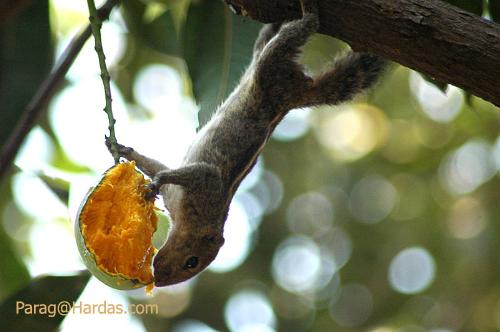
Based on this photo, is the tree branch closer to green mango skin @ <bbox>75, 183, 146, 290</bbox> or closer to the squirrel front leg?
green mango skin @ <bbox>75, 183, 146, 290</bbox>

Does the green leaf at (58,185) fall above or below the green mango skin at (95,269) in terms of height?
below

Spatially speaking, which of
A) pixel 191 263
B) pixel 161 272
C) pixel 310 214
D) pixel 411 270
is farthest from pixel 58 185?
pixel 310 214

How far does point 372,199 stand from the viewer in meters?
8.89

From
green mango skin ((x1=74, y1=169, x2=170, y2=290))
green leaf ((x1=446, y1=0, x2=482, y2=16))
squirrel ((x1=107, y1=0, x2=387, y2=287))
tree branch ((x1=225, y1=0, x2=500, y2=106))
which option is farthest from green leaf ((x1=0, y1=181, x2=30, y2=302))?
green leaf ((x1=446, y1=0, x2=482, y2=16))

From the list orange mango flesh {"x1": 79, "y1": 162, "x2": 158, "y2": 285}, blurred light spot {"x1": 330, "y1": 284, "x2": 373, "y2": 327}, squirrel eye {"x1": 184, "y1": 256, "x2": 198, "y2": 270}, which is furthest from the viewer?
blurred light spot {"x1": 330, "y1": 284, "x2": 373, "y2": 327}

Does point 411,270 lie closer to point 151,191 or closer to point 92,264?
point 151,191

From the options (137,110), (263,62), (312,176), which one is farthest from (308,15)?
(312,176)

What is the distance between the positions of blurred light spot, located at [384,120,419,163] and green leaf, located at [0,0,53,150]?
520 centimetres

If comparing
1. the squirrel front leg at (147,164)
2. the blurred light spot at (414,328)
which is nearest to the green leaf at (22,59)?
the squirrel front leg at (147,164)

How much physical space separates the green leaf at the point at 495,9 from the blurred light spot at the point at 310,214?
563 centimetres

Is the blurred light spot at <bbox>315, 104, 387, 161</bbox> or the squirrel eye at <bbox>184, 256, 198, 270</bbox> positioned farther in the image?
the blurred light spot at <bbox>315, 104, 387, 161</bbox>

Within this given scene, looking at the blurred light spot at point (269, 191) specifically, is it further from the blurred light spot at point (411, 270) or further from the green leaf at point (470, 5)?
the green leaf at point (470, 5)

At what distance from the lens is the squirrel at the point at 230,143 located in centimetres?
427

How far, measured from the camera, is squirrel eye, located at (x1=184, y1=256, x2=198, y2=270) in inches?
→ 179
